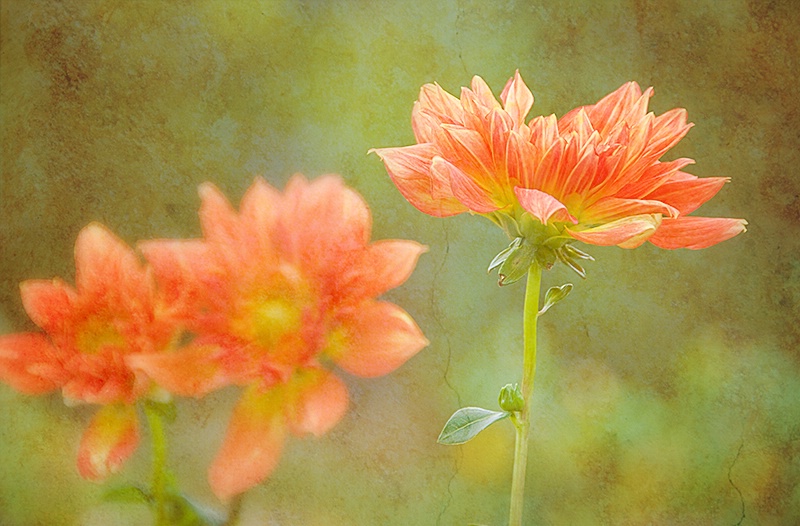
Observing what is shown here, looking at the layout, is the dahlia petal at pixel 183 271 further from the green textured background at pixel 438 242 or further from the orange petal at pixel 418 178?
the orange petal at pixel 418 178

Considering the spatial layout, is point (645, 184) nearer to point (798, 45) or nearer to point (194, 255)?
point (798, 45)

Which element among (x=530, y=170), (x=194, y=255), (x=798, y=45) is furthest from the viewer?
(x=798, y=45)

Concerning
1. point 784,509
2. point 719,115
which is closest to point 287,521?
point 784,509

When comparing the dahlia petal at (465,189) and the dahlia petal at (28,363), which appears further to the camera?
the dahlia petal at (28,363)

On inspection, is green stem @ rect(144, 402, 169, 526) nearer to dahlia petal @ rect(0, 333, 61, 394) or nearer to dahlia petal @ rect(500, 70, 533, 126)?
dahlia petal @ rect(0, 333, 61, 394)

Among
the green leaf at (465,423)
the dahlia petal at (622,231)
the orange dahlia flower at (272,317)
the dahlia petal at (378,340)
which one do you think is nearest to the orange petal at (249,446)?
the orange dahlia flower at (272,317)

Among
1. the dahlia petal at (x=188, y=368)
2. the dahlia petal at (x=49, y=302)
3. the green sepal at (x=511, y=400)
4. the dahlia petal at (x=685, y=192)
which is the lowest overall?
the green sepal at (x=511, y=400)
